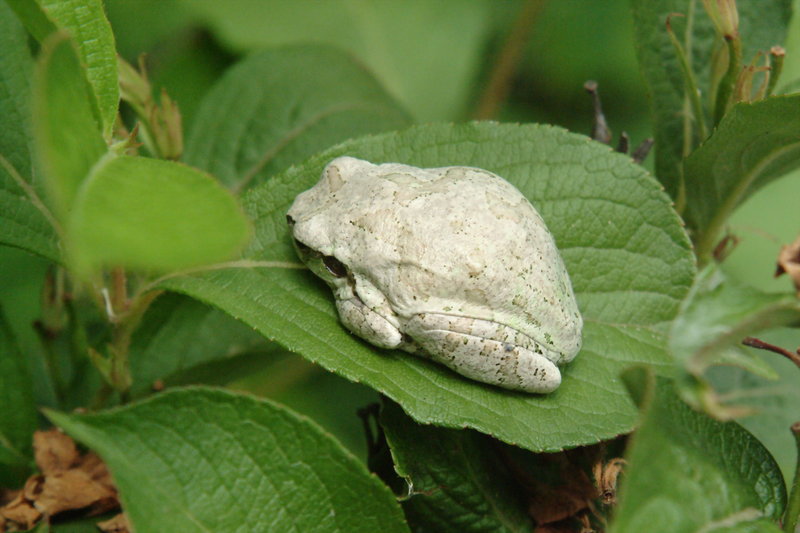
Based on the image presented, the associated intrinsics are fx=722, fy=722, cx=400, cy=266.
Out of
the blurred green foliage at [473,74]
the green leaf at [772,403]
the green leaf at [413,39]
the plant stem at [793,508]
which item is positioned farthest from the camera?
the green leaf at [413,39]

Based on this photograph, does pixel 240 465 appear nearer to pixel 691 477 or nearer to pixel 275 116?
pixel 691 477

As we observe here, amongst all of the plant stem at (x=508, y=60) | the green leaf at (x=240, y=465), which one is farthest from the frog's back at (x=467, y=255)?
the plant stem at (x=508, y=60)

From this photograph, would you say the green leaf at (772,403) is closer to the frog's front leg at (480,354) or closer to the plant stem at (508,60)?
the frog's front leg at (480,354)

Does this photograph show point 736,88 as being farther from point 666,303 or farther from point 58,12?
point 58,12

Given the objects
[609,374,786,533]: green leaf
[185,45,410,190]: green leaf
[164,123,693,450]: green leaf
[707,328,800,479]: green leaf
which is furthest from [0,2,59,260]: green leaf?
[707,328,800,479]: green leaf

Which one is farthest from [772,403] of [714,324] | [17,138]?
[17,138]

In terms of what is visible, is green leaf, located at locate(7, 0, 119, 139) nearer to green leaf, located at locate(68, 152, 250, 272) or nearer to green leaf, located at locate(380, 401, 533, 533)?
green leaf, located at locate(68, 152, 250, 272)
